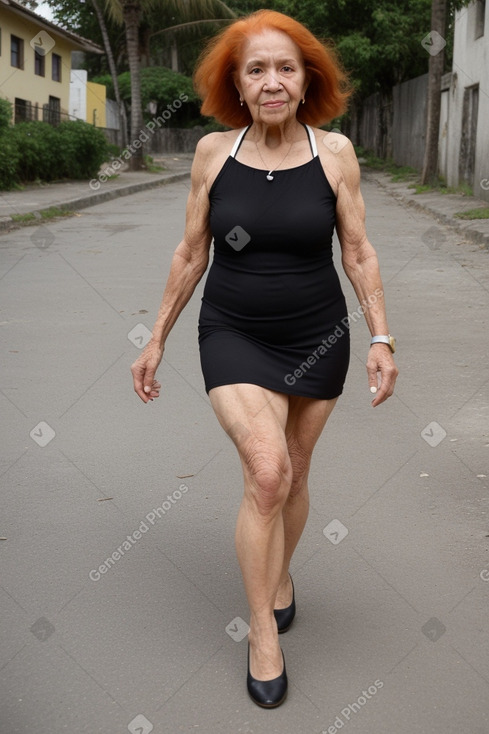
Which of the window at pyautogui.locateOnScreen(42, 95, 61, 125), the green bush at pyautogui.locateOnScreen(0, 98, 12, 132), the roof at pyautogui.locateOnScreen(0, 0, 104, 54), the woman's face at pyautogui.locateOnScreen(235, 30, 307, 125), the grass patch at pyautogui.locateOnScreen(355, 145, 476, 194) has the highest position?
the roof at pyautogui.locateOnScreen(0, 0, 104, 54)

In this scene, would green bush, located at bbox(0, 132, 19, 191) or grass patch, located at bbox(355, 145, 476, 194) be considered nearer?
green bush, located at bbox(0, 132, 19, 191)

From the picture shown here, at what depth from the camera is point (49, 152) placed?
26.0m

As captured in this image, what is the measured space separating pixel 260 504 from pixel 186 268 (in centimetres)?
90

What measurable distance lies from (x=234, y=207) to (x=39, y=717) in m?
1.62

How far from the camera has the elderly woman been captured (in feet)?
10.3

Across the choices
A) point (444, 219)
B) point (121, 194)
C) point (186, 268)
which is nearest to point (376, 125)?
point (121, 194)

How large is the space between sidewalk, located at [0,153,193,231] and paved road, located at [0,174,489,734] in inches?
406

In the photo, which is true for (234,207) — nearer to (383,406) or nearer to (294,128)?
(294,128)

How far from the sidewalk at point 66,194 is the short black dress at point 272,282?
1338 cm

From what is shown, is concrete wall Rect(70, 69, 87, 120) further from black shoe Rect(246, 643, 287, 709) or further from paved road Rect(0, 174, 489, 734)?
black shoe Rect(246, 643, 287, 709)

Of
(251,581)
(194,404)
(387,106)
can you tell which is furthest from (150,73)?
(251,581)

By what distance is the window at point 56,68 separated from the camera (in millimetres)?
43469

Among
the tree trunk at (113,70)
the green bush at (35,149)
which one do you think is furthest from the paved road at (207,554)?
the tree trunk at (113,70)

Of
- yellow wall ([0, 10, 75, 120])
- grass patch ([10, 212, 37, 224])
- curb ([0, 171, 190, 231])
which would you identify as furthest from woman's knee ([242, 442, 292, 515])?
yellow wall ([0, 10, 75, 120])
